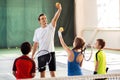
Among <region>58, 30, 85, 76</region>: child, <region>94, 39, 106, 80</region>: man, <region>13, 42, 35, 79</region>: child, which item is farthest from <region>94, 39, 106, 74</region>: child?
<region>13, 42, 35, 79</region>: child

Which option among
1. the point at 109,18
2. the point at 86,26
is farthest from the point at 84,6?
the point at 109,18

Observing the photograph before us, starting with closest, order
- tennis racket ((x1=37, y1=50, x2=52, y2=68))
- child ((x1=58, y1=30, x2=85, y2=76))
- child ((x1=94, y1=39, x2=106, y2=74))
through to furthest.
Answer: child ((x1=58, y1=30, x2=85, y2=76)), child ((x1=94, y1=39, x2=106, y2=74)), tennis racket ((x1=37, y1=50, x2=52, y2=68))

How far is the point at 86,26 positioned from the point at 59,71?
38.6ft

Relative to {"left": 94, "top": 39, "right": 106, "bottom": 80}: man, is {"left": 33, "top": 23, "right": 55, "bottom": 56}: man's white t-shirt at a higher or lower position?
higher

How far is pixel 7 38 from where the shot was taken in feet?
69.4

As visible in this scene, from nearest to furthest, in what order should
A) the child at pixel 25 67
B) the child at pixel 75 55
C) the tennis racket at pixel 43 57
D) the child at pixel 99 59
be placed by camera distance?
the child at pixel 25 67 → the child at pixel 75 55 → the child at pixel 99 59 → the tennis racket at pixel 43 57

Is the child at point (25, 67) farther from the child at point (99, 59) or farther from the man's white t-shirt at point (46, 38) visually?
the man's white t-shirt at point (46, 38)

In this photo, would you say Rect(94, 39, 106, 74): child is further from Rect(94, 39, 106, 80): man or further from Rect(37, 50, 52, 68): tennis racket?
Rect(37, 50, 52, 68): tennis racket

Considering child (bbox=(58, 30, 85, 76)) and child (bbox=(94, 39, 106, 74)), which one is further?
child (bbox=(94, 39, 106, 74))

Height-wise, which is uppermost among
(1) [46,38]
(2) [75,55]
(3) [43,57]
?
(1) [46,38]

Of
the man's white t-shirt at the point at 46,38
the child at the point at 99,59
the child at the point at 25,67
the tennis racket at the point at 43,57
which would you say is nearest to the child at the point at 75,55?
the child at the point at 99,59

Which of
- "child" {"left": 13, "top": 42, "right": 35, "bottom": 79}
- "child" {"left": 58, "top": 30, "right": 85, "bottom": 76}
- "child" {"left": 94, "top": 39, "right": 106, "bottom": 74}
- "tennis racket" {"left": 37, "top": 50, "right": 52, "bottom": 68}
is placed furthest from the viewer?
"tennis racket" {"left": 37, "top": 50, "right": 52, "bottom": 68}

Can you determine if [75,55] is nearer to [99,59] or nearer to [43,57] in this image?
[99,59]

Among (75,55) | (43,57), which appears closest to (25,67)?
(75,55)
